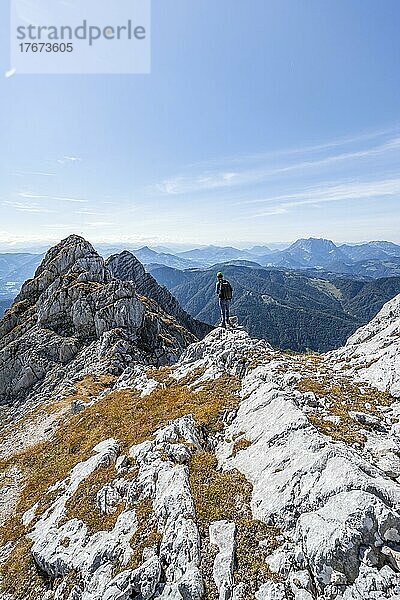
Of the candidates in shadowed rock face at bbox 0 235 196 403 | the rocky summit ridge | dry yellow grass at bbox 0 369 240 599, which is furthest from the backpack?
shadowed rock face at bbox 0 235 196 403

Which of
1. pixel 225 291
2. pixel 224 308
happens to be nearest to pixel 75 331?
pixel 224 308

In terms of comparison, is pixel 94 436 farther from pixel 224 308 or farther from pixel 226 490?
pixel 224 308

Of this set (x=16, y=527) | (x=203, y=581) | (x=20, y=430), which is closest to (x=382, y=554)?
(x=203, y=581)

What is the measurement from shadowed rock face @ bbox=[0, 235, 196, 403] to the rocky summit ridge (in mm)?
23068

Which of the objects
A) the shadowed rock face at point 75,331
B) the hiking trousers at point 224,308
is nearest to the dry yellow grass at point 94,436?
the hiking trousers at point 224,308

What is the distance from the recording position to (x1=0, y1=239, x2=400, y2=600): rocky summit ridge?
33.1ft

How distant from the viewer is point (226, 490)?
46.5 ft

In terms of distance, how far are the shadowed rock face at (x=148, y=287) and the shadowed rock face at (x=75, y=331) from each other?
2617 centimetres

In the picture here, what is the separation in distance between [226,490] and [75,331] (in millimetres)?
50775

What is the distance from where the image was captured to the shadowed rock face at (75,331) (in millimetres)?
52438

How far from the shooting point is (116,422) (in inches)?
1041

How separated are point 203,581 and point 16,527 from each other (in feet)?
46.3

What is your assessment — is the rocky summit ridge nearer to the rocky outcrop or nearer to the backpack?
the rocky outcrop

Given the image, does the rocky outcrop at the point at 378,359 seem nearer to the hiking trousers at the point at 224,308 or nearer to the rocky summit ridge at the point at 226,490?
the rocky summit ridge at the point at 226,490
